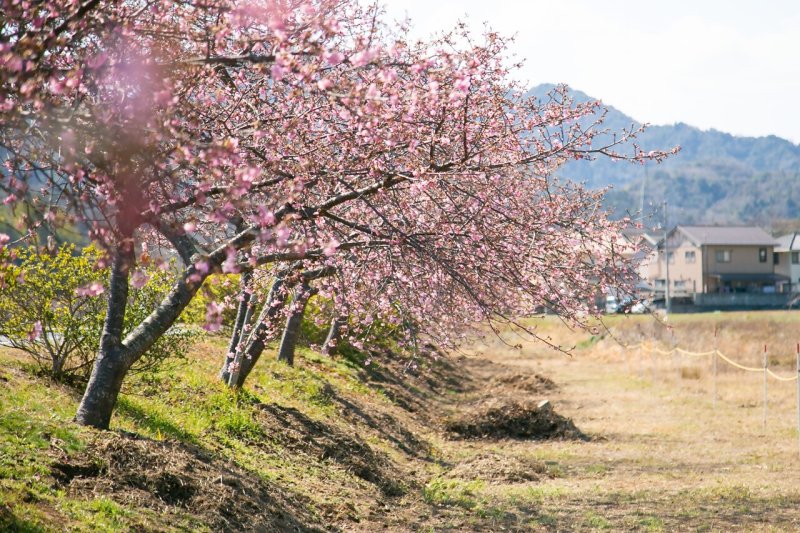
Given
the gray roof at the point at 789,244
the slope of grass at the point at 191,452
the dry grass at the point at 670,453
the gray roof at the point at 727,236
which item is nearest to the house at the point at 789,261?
the gray roof at the point at 789,244

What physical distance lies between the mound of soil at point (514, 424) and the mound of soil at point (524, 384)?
7809mm

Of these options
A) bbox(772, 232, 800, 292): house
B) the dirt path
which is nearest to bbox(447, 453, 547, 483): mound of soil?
the dirt path

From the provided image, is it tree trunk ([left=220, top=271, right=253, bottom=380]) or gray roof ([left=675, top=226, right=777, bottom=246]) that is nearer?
tree trunk ([left=220, top=271, right=253, bottom=380])

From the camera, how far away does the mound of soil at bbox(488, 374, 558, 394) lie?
27422mm

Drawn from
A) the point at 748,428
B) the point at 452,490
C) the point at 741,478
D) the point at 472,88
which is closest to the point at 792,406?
the point at 748,428

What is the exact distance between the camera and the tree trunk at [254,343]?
42.4 feet

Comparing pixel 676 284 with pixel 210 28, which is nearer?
pixel 210 28

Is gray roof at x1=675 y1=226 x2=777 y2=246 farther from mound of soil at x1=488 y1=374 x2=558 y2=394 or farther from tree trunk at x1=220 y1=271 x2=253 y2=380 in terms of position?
tree trunk at x1=220 y1=271 x2=253 y2=380

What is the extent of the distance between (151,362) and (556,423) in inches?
395

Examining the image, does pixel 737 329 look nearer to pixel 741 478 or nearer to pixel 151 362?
pixel 741 478

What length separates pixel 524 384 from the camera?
90.9 ft

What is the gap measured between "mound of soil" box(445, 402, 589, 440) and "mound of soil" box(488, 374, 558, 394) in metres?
7.81

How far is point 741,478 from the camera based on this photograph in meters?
13.7

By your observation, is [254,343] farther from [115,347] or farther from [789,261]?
[789,261]
